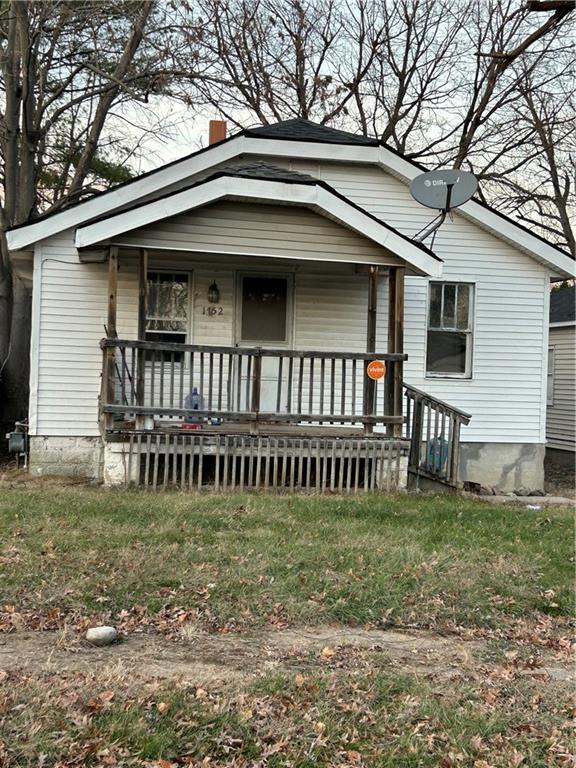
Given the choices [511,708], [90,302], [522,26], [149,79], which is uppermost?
[522,26]

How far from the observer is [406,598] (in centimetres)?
432

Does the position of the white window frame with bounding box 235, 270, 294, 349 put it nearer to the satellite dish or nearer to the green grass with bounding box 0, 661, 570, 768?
the satellite dish

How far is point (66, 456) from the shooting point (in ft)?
29.6

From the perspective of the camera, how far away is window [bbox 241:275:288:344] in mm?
9820

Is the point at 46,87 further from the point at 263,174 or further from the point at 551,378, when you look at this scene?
the point at 551,378

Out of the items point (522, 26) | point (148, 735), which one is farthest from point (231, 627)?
point (522, 26)

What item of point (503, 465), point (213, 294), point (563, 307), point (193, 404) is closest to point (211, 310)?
point (213, 294)

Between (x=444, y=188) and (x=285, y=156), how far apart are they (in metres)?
2.57

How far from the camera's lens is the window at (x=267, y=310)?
387 inches

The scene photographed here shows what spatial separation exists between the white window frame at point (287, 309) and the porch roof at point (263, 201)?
1.86 metres

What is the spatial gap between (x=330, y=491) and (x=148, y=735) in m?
5.47

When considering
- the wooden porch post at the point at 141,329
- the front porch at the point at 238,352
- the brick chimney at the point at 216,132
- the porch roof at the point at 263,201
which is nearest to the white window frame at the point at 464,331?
the front porch at the point at 238,352

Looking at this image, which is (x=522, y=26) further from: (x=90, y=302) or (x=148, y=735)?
(x=148, y=735)

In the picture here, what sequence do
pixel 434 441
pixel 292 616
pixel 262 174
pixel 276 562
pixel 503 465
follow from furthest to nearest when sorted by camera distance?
1. pixel 503 465
2. pixel 434 441
3. pixel 262 174
4. pixel 276 562
5. pixel 292 616
